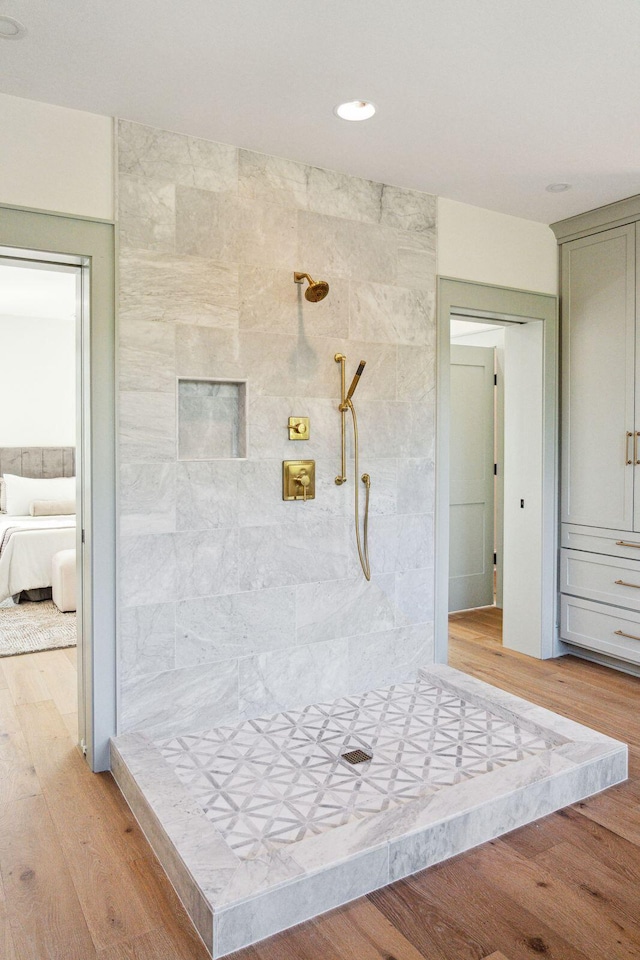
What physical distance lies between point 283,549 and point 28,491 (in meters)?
4.27

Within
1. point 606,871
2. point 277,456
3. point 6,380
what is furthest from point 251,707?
point 6,380

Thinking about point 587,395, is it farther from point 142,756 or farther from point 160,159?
point 142,756

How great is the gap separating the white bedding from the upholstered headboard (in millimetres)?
1476

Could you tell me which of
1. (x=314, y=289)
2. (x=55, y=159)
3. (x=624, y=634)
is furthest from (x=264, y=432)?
(x=624, y=634)

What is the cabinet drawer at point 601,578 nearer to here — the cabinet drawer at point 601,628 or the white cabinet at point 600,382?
the cabinet drawer at point 601,628

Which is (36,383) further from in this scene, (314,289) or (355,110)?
(355,110)

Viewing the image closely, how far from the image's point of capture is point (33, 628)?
462cm

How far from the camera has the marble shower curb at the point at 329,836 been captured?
1.76 meters

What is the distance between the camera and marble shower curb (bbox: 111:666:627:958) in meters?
1.76

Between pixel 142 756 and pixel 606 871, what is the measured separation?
163 cm

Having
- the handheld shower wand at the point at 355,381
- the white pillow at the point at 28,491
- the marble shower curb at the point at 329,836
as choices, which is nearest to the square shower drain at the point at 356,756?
the marble shower curb at the point at 329,836

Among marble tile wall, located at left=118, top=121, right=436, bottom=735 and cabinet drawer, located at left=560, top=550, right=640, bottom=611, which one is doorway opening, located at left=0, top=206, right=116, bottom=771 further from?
cabinet drawer, located at left=560, top=550, right=640, bottom=611

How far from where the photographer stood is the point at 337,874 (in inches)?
74.3

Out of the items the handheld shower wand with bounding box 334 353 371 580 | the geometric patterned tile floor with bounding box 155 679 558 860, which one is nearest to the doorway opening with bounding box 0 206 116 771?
the geometric patterned tile floor with bounding box 155 679 558 860
